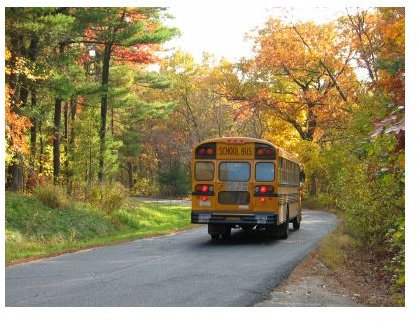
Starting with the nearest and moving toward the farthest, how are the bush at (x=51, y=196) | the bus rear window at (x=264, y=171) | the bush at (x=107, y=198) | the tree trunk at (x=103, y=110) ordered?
the bus rear window at (x=264, y=171), the bush at (x=51, y=196), the bush at (x=107, y=198), the tree trunk at (x=103, y=110)

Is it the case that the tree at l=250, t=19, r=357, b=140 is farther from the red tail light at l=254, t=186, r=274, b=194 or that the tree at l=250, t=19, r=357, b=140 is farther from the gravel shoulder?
the gravel shoulder

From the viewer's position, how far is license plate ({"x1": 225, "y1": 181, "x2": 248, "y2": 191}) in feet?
48.4

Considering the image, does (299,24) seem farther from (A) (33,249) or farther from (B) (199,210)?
(A) (33,249)

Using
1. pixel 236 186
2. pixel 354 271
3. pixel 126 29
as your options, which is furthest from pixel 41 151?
pixel 354 271

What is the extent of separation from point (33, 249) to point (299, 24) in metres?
23.5

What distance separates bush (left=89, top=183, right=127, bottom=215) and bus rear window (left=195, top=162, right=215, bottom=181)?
7.07 meters

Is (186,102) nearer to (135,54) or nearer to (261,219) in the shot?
(135,54)

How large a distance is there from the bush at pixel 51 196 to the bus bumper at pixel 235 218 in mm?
6203

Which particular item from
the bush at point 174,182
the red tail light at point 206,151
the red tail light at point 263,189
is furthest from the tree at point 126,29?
the bush at point 174,182

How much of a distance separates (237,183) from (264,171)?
78 cm

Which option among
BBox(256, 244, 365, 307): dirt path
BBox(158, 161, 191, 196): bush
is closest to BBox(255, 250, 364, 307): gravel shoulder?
BBox(256, 244, 365, 307): dirt path

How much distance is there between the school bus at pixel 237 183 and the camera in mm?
14617

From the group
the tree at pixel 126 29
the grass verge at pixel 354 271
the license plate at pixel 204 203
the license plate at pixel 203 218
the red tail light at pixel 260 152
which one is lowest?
the grass verge at pixel 354 271

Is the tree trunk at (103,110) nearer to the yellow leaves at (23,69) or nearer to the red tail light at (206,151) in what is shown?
the yellow leaves at (23,69)
